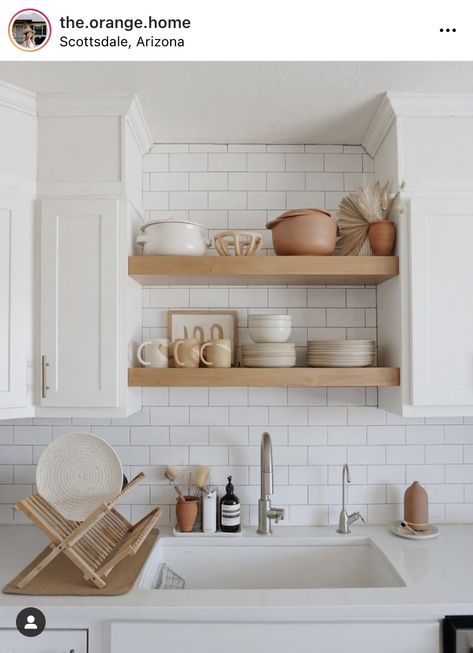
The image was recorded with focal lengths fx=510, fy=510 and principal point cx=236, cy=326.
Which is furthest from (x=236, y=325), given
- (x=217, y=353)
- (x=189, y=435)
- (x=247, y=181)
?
(x=247, y=181)

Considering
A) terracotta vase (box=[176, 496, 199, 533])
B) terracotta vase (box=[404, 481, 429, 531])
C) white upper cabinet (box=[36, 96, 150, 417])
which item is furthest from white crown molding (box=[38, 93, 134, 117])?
terracotta vase (box=[404, 481, 429, 531])

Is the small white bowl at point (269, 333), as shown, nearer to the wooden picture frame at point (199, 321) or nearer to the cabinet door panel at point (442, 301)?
the wooden picture frame at point (199, 321)

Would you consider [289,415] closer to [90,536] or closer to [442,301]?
[442,301]

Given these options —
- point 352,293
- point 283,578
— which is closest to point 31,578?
point 283,578

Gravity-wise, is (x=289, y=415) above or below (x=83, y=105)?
below

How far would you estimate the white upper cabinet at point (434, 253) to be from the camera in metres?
1.79

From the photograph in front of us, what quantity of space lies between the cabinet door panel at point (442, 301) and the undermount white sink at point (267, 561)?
0.68m

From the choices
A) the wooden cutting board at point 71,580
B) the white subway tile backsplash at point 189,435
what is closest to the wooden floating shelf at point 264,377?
the white subway tile backsplash at point 189,435

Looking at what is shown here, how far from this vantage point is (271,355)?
1875 millimetres

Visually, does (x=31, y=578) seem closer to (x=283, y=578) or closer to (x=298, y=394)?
(x=283, y=578)

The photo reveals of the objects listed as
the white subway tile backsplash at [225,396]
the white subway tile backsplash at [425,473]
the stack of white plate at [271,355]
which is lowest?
the white subway tile backsplash at [425,473]

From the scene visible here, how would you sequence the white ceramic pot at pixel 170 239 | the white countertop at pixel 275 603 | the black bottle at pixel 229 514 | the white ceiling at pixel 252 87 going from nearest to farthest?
the white countertop at pixel 275 603, the white ceiling at pixel 252 87, the white ceramic pot at pixel 170 239, the black bottle at pixel 229 514

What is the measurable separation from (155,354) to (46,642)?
951mm

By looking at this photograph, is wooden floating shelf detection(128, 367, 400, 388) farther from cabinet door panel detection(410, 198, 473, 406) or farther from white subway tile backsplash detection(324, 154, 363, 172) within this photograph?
white subway tile backsplash detection(324, 154, 363, 172)
